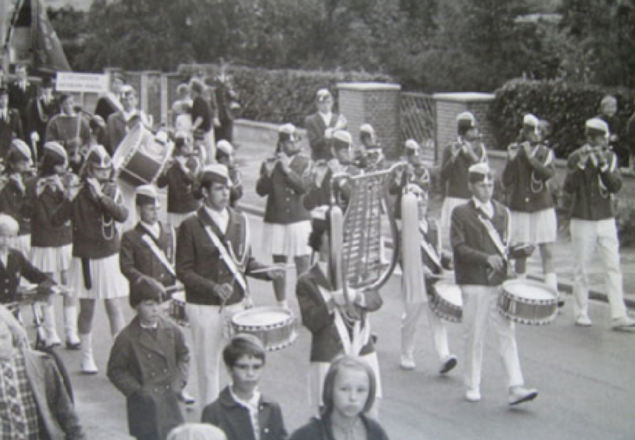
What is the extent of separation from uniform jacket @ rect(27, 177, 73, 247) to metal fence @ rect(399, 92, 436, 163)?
457 inches

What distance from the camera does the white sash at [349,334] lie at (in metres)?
8.36

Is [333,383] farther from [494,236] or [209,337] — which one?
[494,236]

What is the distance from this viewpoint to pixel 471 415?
10.2 metres

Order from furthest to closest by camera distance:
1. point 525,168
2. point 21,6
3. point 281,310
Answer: point 21,6
point 525,168
point 281,310

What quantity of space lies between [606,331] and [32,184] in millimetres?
5950

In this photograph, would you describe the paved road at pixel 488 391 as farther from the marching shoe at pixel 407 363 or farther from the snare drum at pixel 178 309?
the snare drum at pixel 178 309

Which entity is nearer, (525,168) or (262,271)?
(262,271)

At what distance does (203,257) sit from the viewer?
9391 millimetres

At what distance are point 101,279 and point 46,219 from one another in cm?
142

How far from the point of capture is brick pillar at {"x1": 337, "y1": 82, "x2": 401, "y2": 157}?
24844 millimetres

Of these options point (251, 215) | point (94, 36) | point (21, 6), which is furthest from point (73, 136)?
point (94, 36)

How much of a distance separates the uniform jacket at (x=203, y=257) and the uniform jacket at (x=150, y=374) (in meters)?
1.15

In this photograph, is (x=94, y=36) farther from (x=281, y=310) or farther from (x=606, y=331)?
(x=281, y=310)

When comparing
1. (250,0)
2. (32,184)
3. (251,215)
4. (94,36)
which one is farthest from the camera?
(94,36)
